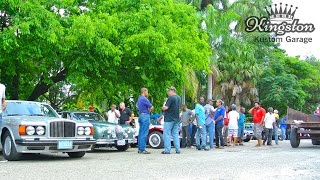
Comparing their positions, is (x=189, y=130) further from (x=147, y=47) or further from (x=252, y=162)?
(x=252, y=162)

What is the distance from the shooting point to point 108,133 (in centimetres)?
1413

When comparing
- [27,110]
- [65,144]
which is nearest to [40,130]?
[65,144]

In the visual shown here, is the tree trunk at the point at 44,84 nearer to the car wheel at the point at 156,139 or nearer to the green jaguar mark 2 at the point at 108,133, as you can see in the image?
the green jaguar mark 2 at the point at 108,133

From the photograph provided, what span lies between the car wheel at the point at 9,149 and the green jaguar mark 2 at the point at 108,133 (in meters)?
3.36

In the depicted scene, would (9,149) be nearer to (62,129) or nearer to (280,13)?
(62,129)

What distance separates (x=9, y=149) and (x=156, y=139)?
704 centimetres

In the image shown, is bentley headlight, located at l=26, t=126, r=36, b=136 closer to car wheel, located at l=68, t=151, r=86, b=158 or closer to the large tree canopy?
car wheel, located at l=68, t=151, r=86, b=158

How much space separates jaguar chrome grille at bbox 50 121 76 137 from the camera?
10.7 m

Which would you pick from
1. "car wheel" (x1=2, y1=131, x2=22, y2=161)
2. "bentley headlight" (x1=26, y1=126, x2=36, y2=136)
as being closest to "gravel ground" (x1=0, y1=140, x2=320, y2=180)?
"car wheel" (x1=2, y1=131, x2=22, y2=161)

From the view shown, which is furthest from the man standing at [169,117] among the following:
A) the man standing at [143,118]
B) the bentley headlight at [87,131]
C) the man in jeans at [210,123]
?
the man in jeans at [210,123]

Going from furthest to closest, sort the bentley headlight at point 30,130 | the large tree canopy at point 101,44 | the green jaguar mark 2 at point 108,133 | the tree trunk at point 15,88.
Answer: the tree trunk at point 15,88 → the large tree canopy at point 101,44 → the green jaguar mark 2 at point 108,133 → the bentley headlight at point 30,130

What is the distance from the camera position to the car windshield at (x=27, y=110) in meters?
11.7

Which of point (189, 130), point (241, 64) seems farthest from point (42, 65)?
point (241, 64)

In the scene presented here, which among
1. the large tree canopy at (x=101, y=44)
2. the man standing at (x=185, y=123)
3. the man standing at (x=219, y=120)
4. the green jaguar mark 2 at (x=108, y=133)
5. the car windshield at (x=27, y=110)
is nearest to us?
the car windshield at (x=27, y=110)
